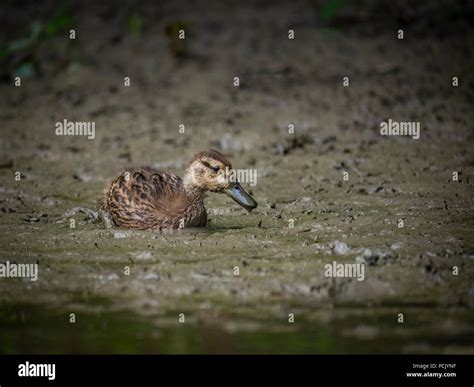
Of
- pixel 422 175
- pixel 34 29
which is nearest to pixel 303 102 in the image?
pixel 422 175

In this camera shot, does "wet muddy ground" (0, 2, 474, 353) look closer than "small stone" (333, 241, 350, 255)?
Yes

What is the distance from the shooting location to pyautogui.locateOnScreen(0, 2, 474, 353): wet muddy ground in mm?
7117

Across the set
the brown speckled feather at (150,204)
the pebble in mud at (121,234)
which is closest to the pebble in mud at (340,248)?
the brown speckled feather at (150,204)

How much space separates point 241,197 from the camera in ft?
30.9

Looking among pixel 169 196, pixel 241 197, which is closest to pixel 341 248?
pixel 241 197

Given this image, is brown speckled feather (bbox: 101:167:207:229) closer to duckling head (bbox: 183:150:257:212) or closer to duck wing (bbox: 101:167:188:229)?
duck wing (bbox: 101:167:188:229)

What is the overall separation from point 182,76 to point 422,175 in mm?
6200

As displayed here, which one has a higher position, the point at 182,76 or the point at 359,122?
the point at 182,76

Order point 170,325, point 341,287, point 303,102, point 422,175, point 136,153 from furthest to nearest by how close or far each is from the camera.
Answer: point 303,102
point 136,153
point 422,175
point 341,287
point 170,325

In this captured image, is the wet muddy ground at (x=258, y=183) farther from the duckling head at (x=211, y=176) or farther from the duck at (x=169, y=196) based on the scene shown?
the duckling head at (x=211, y=176)

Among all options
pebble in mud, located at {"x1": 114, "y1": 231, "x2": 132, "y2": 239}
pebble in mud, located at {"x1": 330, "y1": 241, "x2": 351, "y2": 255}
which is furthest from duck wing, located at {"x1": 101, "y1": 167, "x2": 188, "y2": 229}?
pebble in mud, located at {"x1": 330, "y1": 241, "x2": 351, "y2": 255}

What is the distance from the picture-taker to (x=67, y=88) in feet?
53.2

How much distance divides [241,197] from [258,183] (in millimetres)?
2087
